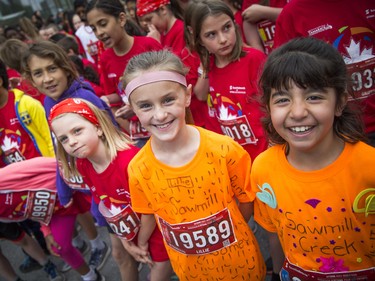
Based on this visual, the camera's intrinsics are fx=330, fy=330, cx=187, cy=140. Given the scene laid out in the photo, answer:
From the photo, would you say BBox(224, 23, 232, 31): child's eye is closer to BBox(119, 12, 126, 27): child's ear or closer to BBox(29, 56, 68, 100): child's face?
BBox(119, 12, 126, 27): child's ear

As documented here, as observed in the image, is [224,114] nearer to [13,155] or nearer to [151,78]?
[151,78]

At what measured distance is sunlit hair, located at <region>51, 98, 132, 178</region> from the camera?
2.27m

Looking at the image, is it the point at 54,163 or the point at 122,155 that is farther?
the point at 54,163

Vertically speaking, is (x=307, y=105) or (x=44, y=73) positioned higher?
(x=44, y=73)

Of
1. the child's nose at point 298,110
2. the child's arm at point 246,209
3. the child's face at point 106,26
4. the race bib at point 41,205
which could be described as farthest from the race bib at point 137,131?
the child's nose at point 298,110

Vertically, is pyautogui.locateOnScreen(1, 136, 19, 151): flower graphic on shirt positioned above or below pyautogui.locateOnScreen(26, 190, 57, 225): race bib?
above

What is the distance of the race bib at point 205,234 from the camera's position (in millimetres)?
1717

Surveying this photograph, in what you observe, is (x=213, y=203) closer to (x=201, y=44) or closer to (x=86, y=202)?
(x=201, y=44)

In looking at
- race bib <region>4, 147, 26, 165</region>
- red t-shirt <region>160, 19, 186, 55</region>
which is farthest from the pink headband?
race bib <region>4, 147, 26, 165</region>

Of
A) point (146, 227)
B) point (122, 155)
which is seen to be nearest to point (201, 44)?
point (122, 155)

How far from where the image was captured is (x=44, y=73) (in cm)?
283

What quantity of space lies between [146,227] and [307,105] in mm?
1312

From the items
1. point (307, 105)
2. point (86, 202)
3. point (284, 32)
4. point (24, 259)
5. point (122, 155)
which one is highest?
point (284, 32)

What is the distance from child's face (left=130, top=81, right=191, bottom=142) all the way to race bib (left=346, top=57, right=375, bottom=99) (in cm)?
99
